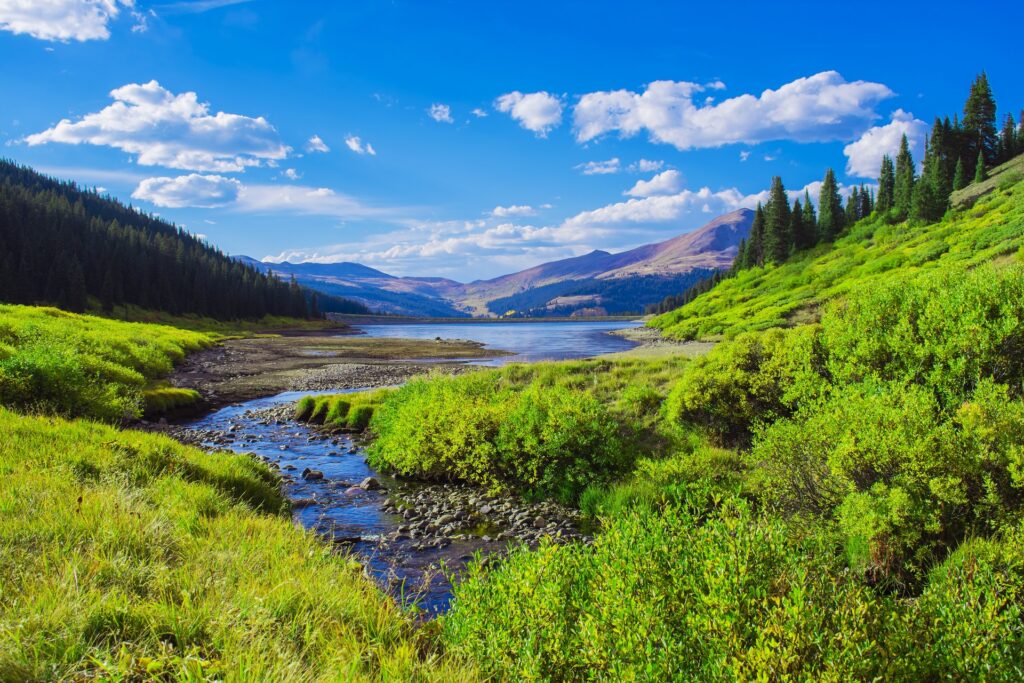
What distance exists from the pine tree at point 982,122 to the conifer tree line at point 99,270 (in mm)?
147261

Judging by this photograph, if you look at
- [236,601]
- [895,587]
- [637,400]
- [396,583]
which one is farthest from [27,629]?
[637,400]

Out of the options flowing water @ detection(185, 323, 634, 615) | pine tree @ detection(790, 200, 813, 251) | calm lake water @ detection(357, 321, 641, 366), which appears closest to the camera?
flowing water @ detection(185, 323, 634, 615)

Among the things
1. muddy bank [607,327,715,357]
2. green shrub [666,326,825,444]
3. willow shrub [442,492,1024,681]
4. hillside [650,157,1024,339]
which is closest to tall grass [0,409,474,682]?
willow shrub [442,492,1024,681]

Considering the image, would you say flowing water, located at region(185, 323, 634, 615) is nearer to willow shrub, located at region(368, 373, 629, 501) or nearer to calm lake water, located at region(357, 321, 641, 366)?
willow shrub, located at region(368, 373, 629, 501)

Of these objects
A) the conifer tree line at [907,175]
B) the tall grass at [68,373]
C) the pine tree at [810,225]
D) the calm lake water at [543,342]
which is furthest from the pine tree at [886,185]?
the tall grass at [68,373]

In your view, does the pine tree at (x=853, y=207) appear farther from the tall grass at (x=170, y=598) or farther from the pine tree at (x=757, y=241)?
the tall grass at (x=170, y=598)

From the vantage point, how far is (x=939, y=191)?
7025cm

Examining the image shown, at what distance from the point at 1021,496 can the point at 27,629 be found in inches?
458

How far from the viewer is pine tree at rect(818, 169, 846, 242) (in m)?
93.6

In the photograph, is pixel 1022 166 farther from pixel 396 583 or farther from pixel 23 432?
pixel 23 432

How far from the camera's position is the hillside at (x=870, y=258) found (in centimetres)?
3791

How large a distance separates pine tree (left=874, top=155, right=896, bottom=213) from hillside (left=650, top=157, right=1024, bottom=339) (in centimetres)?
1087

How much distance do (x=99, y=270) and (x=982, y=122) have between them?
156271 mm

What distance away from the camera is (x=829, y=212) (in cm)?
9425
